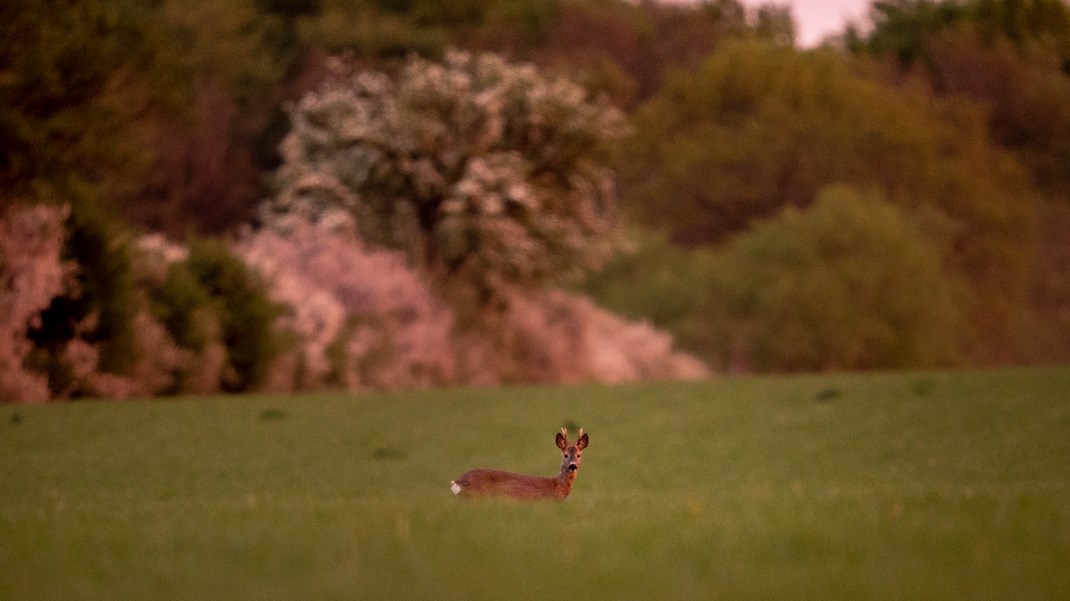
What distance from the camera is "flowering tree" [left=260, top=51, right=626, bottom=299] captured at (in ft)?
149

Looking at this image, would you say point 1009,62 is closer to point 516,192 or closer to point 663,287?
point 663,287

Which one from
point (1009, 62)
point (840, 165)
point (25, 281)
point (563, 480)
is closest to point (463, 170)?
point (25, 281)

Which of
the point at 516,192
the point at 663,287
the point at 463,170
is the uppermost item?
the point at 463,170

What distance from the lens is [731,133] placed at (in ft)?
267

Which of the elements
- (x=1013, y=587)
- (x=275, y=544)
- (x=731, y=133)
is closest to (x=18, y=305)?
(x=275, y=544)

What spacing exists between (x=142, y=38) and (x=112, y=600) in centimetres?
2988

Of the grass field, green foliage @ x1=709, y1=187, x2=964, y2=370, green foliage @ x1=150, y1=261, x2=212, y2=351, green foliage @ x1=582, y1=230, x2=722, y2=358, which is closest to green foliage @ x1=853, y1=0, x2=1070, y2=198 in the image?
green foliage @ x1=582, y1=230, x2=722, y2=358

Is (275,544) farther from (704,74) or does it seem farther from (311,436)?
(704,74)

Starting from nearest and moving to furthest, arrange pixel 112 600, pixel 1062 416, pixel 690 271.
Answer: pixel 112 600
pixel 1062 416
pixel 690 271

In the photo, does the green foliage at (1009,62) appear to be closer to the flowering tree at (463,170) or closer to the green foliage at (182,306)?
the flowering tree at (463,170)

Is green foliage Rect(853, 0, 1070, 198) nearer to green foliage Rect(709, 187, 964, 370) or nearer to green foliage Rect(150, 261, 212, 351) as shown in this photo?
green foliage Rect(709, 187, 964, 370)

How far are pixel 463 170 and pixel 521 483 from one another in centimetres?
3500

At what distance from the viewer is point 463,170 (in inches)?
1807

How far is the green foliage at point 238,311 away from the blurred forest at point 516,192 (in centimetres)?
6
